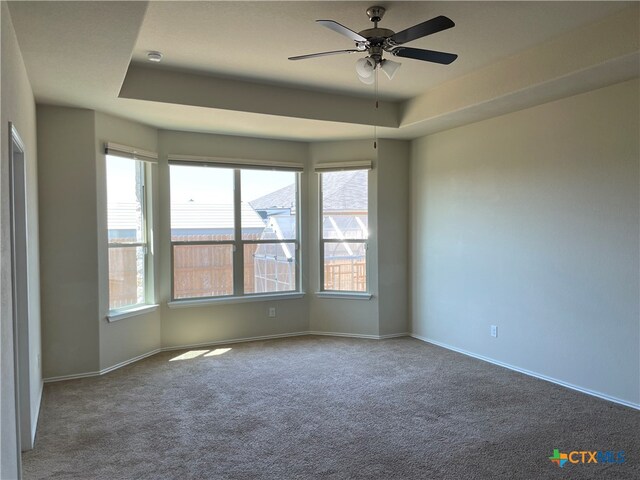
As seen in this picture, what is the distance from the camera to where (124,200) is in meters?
4.72

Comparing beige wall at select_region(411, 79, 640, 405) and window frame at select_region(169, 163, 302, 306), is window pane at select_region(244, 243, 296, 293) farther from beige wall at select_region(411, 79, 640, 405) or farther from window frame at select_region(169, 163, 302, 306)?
beige wall at select_region(411, 79, 640, 405)

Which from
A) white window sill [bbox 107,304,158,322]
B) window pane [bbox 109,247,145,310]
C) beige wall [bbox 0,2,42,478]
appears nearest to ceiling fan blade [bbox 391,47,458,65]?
Answer: beige wall [bbox 0,2,42,478]

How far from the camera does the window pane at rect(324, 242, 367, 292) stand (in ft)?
19.2

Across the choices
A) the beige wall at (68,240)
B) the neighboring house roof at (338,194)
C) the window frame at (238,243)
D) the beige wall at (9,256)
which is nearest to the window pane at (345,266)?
the window frame at (238,243)

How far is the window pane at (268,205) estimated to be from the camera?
5637 mm

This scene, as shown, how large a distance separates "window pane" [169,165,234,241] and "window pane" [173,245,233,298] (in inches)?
5.6

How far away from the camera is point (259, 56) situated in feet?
12.0

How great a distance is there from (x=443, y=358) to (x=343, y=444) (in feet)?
7.25

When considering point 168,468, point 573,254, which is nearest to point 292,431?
point 168,468

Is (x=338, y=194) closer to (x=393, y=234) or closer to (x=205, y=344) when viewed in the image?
(x=393, y=234)

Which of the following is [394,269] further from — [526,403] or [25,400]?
A: [25,400]

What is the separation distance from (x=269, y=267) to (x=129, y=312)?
1.76 m

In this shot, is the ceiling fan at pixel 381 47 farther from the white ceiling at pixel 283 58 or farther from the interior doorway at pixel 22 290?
the interior doorway at pixel 22 290

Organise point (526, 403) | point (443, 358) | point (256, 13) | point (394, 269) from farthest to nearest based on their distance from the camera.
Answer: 1. point (394, 269)
2. point (443, 358)
3. point (526, 403)
4. point (256, 13)
